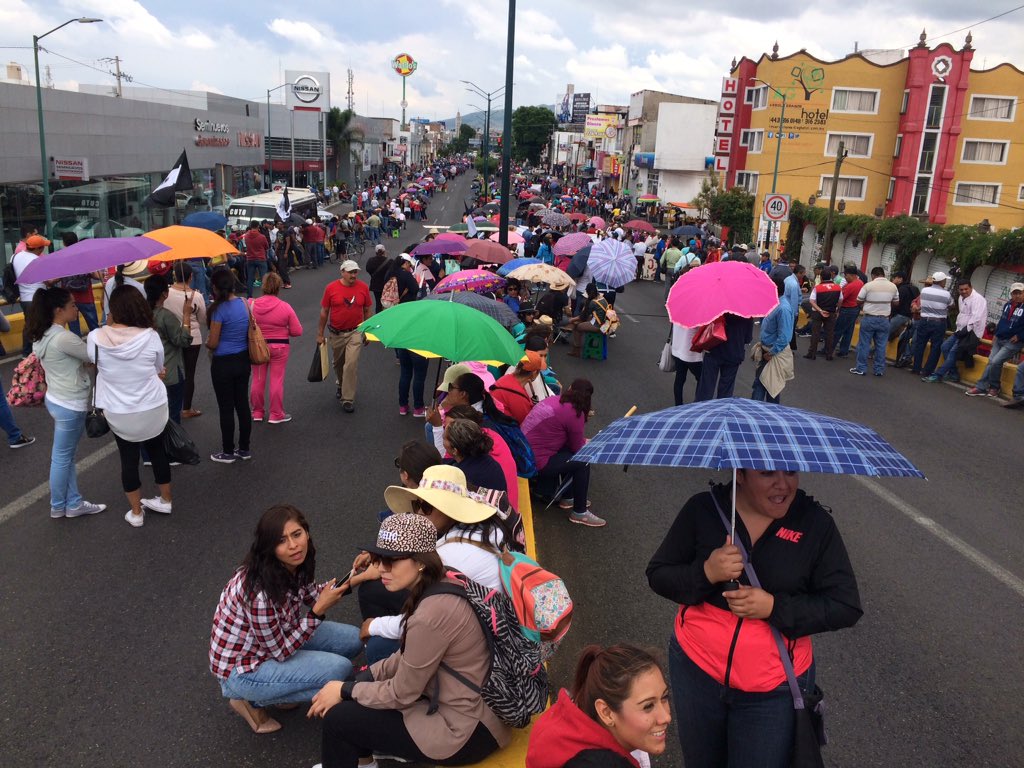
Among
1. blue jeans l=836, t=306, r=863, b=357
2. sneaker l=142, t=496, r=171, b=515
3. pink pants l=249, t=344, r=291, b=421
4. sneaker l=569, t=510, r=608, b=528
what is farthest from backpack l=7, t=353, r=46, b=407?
blue jeans l=836, t=306, r=863, b=357

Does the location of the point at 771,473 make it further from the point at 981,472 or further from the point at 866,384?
the point at 866,384

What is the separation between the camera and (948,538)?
6.62 metres

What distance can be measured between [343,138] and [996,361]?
69.2 meters

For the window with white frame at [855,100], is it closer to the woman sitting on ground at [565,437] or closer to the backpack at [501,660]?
the woman sitting on ground at [565,437]

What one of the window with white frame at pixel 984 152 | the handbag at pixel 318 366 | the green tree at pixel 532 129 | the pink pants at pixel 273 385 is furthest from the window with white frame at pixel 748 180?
the green tree at pixel 532 129

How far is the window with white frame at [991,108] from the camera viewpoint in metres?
48.8

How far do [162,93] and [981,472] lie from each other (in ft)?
196

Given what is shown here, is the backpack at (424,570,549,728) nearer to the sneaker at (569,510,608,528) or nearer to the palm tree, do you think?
the sneaker at (569,510,608,528)

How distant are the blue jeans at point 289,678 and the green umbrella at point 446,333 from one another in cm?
272

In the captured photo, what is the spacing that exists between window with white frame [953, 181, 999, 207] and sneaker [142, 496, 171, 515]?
55.0 metres

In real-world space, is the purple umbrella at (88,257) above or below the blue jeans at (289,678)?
above

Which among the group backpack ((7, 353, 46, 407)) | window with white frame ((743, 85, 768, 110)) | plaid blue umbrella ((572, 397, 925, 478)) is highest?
window with white frame ((743, 85, 768, 110))

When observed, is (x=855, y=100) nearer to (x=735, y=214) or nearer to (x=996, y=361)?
(x=735, y=214)

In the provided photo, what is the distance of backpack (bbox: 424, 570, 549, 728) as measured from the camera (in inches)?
Answer: 124
